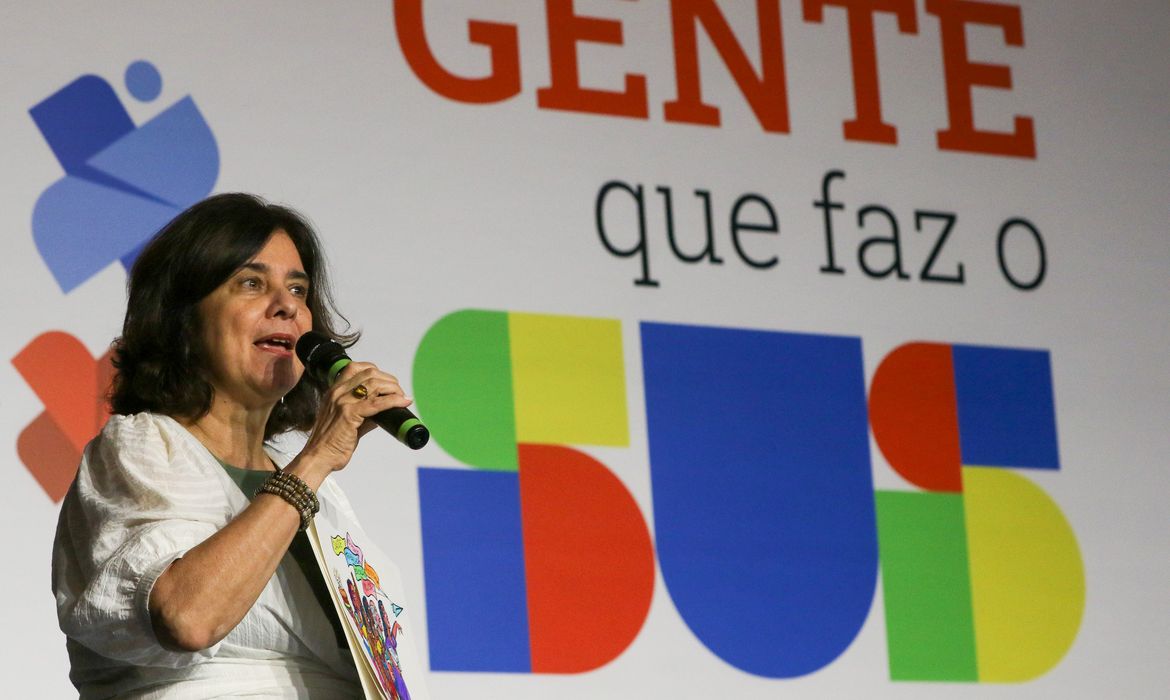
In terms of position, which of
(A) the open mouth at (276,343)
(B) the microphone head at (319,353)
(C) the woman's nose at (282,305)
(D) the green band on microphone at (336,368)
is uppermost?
(C) the woman's nose at (282,305)

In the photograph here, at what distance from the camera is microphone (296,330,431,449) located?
1.85m

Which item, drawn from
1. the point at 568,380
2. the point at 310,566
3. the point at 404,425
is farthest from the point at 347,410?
the point at 568,380

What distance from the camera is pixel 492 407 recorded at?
3.33m

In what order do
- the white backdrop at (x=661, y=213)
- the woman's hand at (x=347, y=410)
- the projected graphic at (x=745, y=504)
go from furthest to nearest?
the projected graphic at (x=745, y=504) < the white backdrop at (x=661, y=213) < the woman's hand at (x=347, y=410)

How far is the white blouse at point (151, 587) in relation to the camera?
1.81m

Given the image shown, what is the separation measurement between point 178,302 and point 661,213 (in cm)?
164

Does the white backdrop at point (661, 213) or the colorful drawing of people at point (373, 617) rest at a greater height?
the white backdrop at point (661, 213)

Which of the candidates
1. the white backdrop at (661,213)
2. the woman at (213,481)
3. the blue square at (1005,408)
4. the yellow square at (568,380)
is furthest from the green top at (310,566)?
the blue square at (1005,408)

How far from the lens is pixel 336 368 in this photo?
1979 mm

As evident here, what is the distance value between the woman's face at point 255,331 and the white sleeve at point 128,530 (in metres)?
0.12

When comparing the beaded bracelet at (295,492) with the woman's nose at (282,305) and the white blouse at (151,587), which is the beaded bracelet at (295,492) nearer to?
the white blouse at (151,587)

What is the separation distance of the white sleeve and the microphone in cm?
16

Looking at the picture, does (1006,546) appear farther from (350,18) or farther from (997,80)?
(350,18)

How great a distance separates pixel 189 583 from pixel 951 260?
243cm
